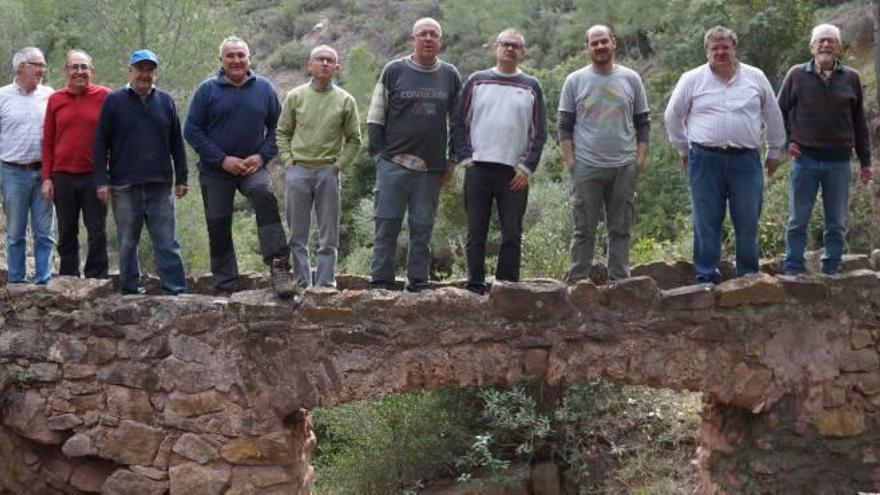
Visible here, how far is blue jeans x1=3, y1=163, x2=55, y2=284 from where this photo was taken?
6.93 m

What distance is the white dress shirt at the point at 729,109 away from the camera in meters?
6.37

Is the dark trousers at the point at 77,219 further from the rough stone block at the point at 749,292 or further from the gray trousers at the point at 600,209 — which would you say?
the rough stone block at the point at 749,292

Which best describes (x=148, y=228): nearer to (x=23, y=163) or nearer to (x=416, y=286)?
(x=23, y=163)

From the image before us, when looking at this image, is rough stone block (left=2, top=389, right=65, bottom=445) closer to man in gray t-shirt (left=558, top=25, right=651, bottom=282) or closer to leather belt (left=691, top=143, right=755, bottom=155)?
man in gray t-shirt (left=558, top=25, right=651, bottom=282)

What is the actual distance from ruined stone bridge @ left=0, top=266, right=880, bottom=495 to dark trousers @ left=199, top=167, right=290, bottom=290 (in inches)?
13.6

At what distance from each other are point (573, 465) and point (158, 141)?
6506mm

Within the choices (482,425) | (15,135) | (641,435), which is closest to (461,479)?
(482,425)

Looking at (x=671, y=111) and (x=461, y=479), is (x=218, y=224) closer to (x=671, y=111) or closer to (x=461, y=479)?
(x=671, y=111)

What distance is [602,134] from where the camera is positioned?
6543 mm

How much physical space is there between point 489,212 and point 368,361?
1.32 meters

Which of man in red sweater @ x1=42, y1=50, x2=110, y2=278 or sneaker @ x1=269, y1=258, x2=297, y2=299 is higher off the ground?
man in red sweater @ x1=42, y1=50, x2=110, y2=278

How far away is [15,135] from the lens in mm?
6922

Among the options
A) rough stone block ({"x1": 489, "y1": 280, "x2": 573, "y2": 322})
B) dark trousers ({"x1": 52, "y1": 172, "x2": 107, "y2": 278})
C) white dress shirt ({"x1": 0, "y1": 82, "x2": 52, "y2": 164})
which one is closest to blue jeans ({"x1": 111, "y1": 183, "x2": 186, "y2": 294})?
dark trousers ({"x1": 52, "y1": 172, "x2": 107, "y2": 278})

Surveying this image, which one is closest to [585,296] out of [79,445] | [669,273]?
[669,273]
